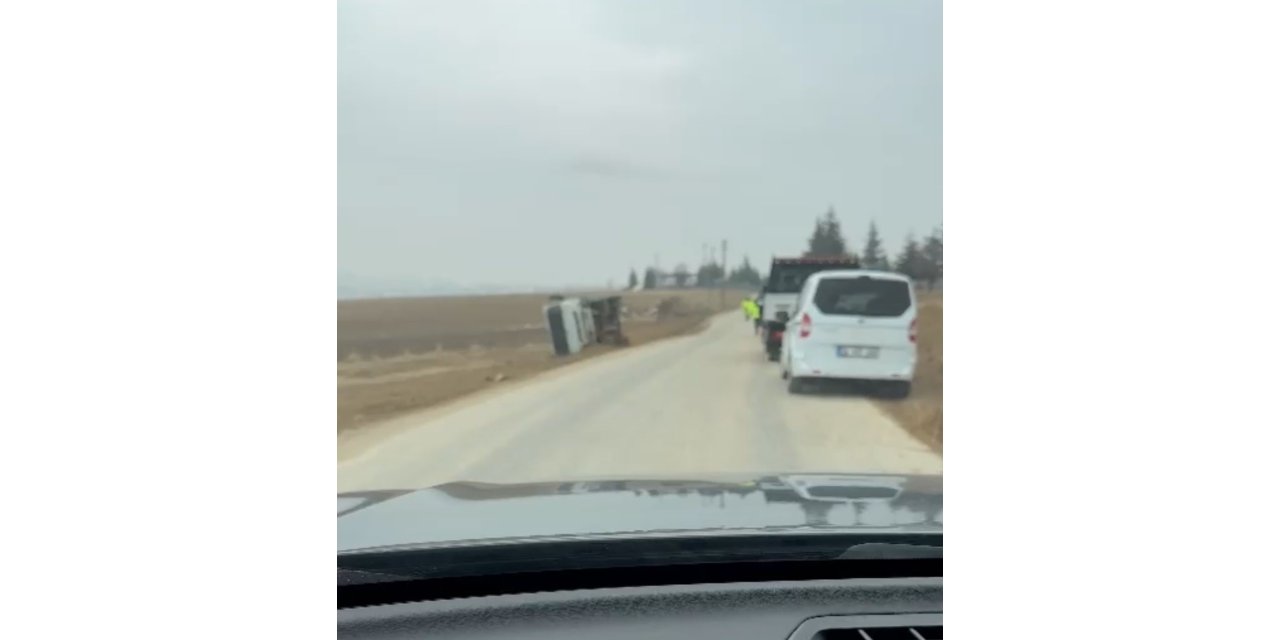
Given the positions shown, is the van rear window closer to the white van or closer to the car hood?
the white van

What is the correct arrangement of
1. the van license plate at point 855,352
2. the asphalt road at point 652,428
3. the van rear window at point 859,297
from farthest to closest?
the van license plate at point 855,352 < the van rear window at point 859,297 < the asphalt road at point 652,428

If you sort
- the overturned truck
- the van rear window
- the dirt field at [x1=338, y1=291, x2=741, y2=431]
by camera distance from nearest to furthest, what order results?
the van rear window, the dirt field at [x1=338, y1=291, x2=741, y2=431], the overturned truck

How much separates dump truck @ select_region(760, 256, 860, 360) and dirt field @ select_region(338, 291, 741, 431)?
63 cm

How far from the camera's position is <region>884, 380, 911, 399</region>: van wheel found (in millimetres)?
7348

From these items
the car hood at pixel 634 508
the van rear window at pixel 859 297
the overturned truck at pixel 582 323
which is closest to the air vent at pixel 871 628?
the car hood at pixel 634 508

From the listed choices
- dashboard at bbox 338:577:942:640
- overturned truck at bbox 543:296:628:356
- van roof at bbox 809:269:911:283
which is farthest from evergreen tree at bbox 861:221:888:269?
dashboard at bbox 338:577:942:640

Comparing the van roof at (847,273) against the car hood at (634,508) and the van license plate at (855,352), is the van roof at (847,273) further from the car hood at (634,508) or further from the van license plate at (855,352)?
the car hood at (634,508)

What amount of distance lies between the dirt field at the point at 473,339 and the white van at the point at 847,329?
88 centimetres

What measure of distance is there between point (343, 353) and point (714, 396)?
328 inches

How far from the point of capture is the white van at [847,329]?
333 inches
